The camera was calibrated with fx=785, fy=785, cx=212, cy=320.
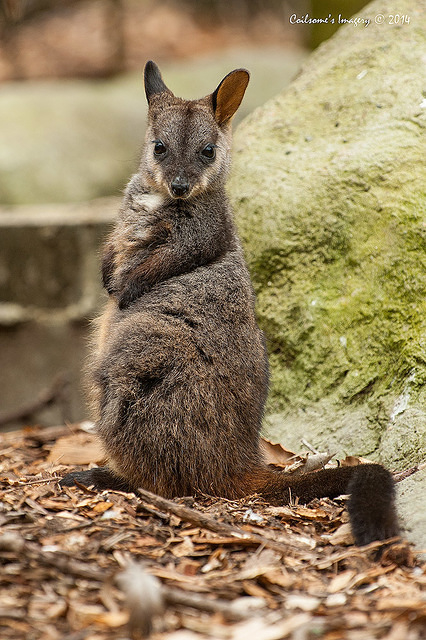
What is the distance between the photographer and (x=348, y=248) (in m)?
5.32

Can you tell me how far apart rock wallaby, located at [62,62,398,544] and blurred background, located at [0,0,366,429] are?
85cm

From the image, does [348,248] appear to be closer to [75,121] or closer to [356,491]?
[356,491]

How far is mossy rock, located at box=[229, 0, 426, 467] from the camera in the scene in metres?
4.98

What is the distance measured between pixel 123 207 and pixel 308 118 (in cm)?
172

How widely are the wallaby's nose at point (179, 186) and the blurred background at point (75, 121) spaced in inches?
39.4

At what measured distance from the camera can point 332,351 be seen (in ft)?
17.3

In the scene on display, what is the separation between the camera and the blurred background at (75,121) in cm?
855

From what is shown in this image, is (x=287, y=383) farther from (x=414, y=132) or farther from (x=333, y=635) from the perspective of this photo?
(x=333, y=635)

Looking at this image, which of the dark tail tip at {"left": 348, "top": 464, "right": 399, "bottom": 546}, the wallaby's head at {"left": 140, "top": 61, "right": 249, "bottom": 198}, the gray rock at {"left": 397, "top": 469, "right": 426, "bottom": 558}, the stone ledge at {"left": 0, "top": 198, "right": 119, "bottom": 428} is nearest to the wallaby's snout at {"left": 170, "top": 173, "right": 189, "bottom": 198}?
the wallaby's head at {"left": 140, "top": 61, "right": 249, "bottom": 198}

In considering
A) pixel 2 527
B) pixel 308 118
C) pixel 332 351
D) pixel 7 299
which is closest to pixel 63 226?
pixel 7 299

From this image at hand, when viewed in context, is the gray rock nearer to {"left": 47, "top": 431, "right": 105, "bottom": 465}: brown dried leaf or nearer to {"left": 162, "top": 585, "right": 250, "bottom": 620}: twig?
{"left": 162, "top": 585, "right": 250, "bottom": 620}: twig

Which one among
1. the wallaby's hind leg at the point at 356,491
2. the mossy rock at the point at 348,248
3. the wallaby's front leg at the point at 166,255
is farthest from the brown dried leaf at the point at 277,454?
the wallaby's front leg at the point at 166,255

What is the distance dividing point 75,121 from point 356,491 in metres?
9.73

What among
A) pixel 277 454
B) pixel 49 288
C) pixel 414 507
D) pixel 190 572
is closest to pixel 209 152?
pixel 277 454
